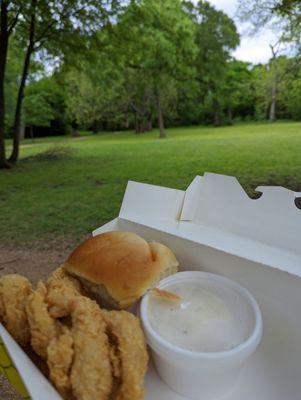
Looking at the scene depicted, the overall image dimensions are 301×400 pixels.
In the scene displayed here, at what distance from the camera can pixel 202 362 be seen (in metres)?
0.69

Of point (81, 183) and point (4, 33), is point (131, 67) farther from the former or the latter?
point (81, 183)

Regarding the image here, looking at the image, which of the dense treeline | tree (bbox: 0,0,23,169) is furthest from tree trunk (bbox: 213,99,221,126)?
tree (bbox: 0,0,23,169)

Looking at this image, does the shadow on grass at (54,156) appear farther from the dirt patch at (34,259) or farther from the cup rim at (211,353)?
the cup rim at (211,353)

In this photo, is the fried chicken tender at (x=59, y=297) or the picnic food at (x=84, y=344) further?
the fried chicken tender at (x=59, y=297)

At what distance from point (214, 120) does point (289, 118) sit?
7.64 m

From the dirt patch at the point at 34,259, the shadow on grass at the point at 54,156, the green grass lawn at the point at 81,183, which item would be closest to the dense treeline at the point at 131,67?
the shadow on grass at the point at 54,156

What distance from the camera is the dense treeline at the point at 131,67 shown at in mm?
8078

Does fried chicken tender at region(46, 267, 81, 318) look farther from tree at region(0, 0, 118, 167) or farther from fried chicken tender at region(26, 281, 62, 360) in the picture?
tree at region(0, 0, 118, 167)

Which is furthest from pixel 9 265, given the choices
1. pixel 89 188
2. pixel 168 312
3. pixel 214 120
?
pixel 214 120

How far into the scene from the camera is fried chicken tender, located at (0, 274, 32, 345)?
796 millimetres

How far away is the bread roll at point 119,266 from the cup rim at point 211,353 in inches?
1.5

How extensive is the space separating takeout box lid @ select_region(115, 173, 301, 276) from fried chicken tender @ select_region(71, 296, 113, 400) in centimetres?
41

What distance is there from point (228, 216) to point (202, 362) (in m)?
0.50

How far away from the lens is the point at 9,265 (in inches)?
113
